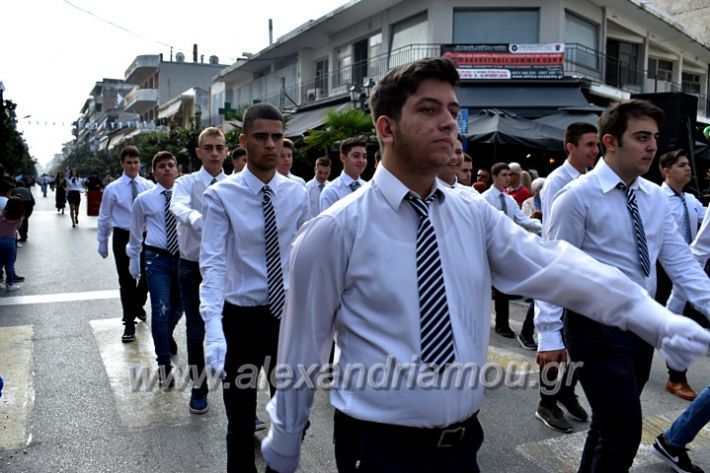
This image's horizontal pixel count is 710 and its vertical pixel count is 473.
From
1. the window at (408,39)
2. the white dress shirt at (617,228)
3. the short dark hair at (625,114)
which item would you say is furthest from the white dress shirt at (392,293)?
the window at (408,39)

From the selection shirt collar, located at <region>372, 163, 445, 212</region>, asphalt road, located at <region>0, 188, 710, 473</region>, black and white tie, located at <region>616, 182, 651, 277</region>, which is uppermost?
shirt collar, located at <region>372, 163, 445, 212</region>

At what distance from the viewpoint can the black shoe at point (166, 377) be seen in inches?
219

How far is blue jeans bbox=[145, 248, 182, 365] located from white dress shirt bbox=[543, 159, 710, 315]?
11.9ft

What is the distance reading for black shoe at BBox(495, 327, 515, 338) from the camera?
7.50 meters

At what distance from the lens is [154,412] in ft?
16.2

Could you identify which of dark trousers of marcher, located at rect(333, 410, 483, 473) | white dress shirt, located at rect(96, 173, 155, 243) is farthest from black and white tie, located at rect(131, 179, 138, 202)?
dark trousers of marcher, located at rect(333, 410, 483, 473)

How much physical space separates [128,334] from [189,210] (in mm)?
2883

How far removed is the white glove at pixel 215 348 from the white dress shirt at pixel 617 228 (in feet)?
6.06

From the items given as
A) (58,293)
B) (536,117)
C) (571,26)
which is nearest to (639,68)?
(571,26)

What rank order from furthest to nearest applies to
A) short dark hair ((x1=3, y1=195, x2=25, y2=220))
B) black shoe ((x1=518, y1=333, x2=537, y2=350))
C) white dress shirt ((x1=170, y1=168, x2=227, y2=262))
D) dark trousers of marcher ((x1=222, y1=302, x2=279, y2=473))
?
short dark hair ((x1=3, y1=195, x2=25, y2=220)) < black shoe ((x1=518, y1=333, x2=537, y2=350)) < white dress shirt ((x1=170, y1=168, x2=227, y2=262)) < dark trousers of marcher ((x1=222, y1=302, x2=279, y2=473))

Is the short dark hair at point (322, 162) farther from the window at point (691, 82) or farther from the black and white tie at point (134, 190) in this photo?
the window at point (691, 82)

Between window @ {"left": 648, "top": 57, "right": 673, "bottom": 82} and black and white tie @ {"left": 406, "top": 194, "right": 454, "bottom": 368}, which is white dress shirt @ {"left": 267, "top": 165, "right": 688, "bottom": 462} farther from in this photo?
window @ {"left": 648, "top": 57, "right": 673, "bottom": 82}

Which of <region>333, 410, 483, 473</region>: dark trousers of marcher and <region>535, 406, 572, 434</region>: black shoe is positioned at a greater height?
<region>333, 410, 483, 473</region>: dark trousers of marcher

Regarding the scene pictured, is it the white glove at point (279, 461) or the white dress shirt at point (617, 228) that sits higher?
the white dress shirt at point (617, 228)
